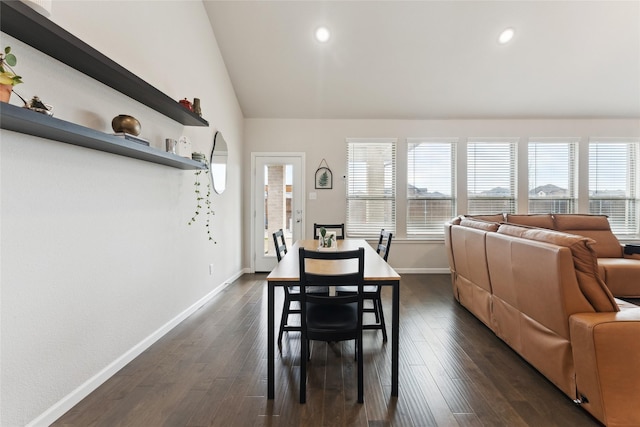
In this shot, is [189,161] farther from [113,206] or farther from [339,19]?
[339,19]

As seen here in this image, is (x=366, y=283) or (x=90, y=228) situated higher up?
(x=90, y=228)

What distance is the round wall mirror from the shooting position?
12.0 ft

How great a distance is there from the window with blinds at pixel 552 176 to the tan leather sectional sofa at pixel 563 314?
3.01m

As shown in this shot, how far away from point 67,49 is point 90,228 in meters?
1.03

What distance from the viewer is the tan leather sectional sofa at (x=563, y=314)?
148 centimetres

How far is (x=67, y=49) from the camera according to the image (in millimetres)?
1489

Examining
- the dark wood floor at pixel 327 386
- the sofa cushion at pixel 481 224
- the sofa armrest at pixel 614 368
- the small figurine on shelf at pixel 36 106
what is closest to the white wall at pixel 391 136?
the sofa cushion at pixel 481 224

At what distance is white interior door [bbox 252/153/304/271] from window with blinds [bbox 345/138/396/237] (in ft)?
2.90

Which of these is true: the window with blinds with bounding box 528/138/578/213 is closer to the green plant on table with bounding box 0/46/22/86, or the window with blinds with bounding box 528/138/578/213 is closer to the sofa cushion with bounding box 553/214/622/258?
the sofa cushion with bounding box 553/214/622/258

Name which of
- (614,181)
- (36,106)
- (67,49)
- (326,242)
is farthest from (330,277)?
(614,181)

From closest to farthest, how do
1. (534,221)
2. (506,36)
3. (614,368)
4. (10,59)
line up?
(10,59) < (614,368) < (506,36) < (534,221)

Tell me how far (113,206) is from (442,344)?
111 inches

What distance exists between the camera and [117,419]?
1.59m

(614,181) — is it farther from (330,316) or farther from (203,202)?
(203,202)
